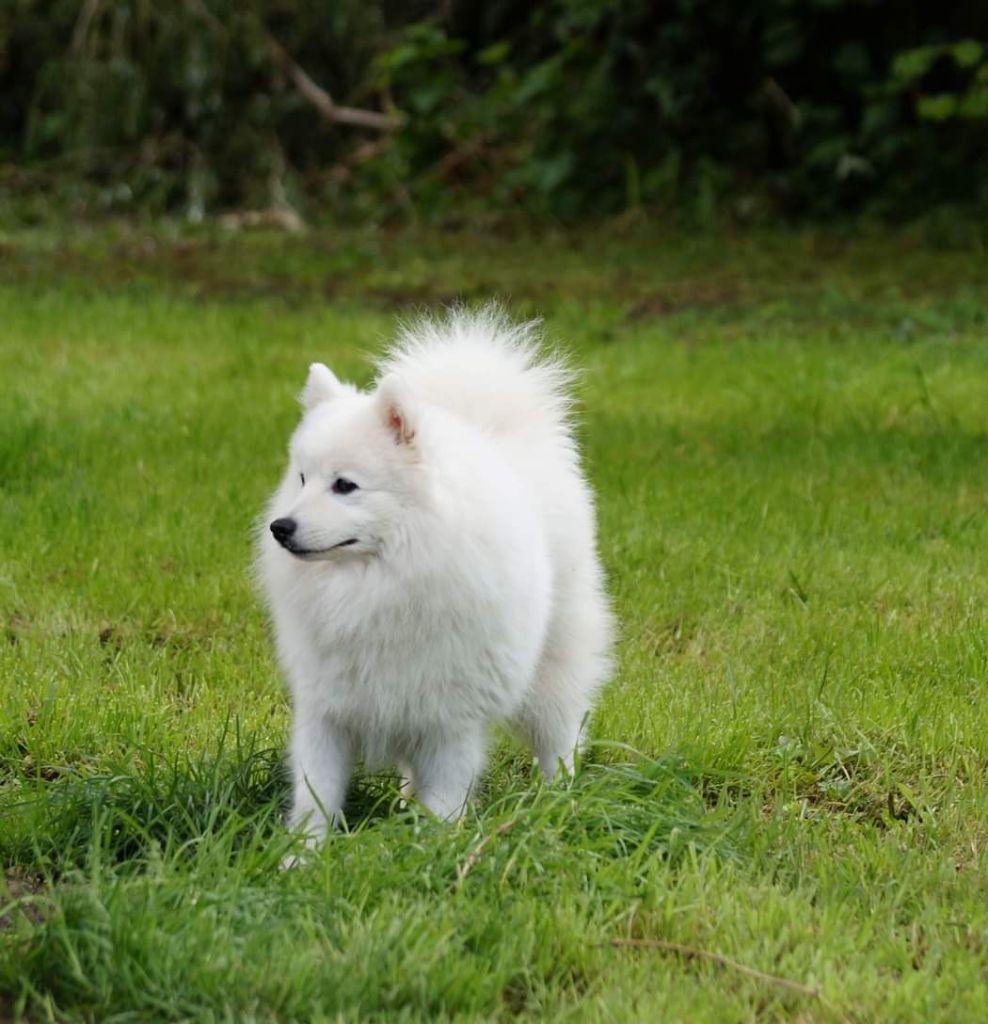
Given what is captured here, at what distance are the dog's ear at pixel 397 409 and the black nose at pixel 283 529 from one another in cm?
26

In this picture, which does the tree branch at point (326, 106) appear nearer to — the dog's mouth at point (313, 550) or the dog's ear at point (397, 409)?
the dog's ear at point (397, 409)

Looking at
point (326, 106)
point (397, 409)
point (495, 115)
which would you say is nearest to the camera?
point (397, 409)

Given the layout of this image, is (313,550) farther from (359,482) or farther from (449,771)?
(449,771)

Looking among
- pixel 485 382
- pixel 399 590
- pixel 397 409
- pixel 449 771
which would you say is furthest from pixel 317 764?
pixel 485 382

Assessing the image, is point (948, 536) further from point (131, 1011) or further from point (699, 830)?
point (131, 1011)

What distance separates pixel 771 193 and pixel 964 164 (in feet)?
4.80

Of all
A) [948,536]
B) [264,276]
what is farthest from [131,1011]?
[264,276]

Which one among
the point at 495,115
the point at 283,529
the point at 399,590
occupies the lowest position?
the point at 495,115

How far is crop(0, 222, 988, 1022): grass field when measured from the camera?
110 inches

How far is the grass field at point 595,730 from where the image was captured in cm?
280

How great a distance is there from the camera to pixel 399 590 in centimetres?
337

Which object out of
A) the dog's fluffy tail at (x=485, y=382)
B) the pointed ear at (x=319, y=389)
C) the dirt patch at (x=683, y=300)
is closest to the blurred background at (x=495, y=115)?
the dirt patch at (x=683, y=300)

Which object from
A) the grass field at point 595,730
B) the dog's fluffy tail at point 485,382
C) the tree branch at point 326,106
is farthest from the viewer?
the tree branch at point 326,106

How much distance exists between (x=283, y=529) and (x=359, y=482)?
7.2 inches
